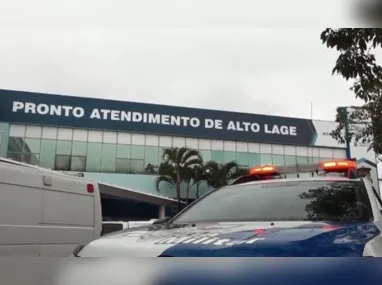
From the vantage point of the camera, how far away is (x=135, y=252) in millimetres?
2160

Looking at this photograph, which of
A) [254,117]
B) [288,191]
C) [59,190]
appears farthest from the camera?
[254,117]

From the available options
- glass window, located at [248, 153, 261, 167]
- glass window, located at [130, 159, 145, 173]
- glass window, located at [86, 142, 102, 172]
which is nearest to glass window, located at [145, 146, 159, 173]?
glass window, located at [130, 159, 145, 173]

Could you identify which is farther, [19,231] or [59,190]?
[59,190]

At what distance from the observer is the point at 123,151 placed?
124 ft

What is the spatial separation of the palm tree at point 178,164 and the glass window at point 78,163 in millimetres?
6078

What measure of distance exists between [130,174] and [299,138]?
52.9ft

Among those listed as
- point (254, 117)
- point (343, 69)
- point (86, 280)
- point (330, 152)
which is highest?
point (254, 117)

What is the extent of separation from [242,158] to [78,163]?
14030 mm

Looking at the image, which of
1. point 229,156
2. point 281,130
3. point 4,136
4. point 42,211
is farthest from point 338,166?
point 281,130

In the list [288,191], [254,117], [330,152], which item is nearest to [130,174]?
[254,117]

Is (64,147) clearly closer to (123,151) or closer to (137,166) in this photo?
(123,151)

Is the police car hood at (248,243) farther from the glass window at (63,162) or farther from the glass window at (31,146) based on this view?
the glass window at (31,146)

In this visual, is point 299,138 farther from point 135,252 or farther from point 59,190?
point 135,252

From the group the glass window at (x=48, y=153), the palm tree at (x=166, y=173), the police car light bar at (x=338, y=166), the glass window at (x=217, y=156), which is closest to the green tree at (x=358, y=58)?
the police car light bar at (x=338, y=166)
